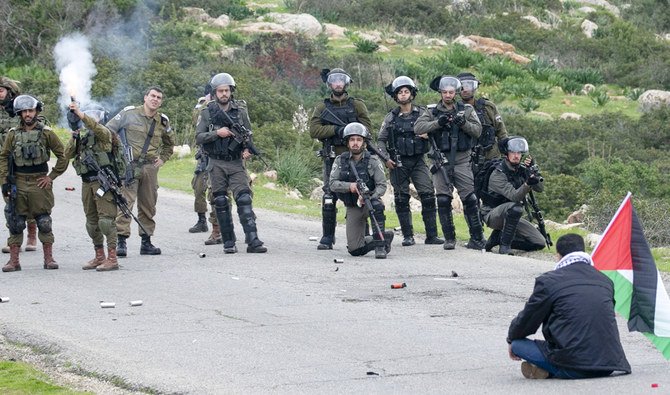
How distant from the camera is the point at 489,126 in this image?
16.7 metres

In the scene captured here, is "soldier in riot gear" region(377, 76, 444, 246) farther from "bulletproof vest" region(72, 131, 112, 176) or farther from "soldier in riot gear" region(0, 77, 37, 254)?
"soldier in riot gear" region(0, 77, 37, 254)

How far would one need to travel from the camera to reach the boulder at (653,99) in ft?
131

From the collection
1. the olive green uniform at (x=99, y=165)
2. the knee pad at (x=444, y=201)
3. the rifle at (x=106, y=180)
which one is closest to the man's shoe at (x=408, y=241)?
the knee pad at (x=444, y=201)

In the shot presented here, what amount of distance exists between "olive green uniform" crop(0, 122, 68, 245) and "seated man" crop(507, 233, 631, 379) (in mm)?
7142

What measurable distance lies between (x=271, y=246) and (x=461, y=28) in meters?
39.5

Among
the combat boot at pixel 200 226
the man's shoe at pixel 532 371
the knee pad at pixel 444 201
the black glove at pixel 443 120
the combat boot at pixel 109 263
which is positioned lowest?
the combat boot at pixel 200 226

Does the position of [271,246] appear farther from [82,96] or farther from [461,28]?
[461,28]

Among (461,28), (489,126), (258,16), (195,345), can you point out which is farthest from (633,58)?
(195,345)

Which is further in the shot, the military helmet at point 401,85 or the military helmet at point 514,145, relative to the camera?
the military helmet at point 401,85

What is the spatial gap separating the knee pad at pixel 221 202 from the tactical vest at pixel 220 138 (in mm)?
505

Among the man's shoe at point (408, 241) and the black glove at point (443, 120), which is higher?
the black glove at point (443, 120)

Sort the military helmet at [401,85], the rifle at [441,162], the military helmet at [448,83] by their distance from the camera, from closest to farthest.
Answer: the military helmet at [448,83]
the military helmet at [401,85]
the rifle at [441,162]

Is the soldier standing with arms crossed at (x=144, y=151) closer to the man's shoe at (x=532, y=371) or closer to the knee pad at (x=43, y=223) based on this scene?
the knee pad at (x=43, y=223)

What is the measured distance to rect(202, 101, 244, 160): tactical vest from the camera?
15469 mm
